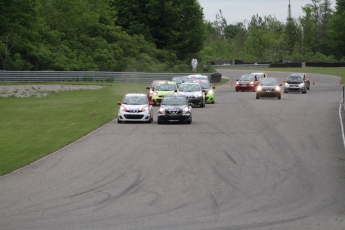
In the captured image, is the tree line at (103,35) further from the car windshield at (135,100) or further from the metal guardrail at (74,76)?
the car windshield at (135,100)

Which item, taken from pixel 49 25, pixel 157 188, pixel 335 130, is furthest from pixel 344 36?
pixel 157 188

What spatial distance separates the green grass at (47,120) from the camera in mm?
26094

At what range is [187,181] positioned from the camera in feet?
62.9

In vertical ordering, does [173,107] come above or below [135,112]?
above

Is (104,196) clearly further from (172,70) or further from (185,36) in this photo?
(185,36)

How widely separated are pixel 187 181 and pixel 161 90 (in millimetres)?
27643

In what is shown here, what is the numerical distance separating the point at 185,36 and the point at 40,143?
67.6 metres

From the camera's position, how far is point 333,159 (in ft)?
77.3

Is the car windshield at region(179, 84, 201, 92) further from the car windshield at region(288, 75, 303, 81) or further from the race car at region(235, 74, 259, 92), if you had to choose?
the race car at region(235, 74, 259, 92)

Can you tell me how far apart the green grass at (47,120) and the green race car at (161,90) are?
2.72 metres

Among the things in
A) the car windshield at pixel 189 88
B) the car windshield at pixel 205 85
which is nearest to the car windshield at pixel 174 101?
the car windshield at pixel 189 88

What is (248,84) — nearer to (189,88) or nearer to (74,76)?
(74,76)

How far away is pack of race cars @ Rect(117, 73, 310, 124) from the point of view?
34.8 metres

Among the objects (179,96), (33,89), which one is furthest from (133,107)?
(33,89)
